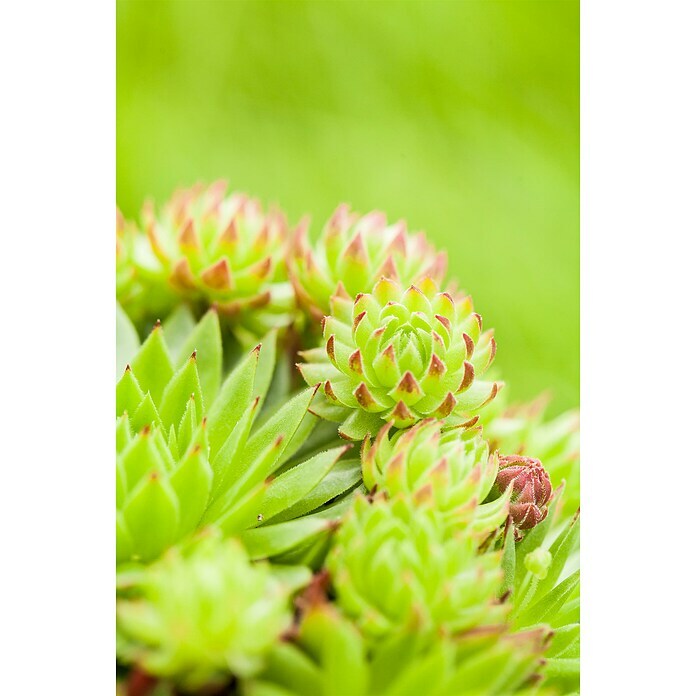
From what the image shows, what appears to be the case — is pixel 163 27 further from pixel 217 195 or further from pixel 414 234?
pixel 414 234

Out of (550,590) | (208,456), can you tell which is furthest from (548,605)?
(208,456)

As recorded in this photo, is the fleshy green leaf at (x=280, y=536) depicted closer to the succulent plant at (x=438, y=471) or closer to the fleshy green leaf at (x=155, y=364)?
the succulent plant at (x=438, y=471)

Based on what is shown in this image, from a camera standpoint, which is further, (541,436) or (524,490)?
(541,436)

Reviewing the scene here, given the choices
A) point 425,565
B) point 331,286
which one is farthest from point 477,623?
point 331,286

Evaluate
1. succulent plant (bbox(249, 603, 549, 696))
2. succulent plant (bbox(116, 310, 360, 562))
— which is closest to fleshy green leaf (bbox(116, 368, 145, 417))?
succulent plant (bbox(116, 310, 360, 562))

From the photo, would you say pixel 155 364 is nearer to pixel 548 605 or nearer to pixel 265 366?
pixel 265 366

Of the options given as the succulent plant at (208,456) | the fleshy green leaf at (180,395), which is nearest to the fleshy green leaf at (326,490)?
the succulent plant at (208,456)
